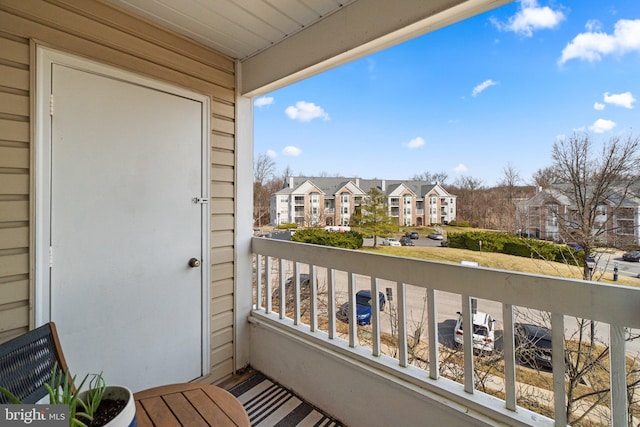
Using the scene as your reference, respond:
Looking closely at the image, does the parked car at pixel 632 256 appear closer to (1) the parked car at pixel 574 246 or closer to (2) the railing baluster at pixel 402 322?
(1) the parked car at pixel 574 246

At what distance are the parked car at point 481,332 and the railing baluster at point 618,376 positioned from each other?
0.49m

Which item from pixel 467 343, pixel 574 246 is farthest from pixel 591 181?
pixel 467 343

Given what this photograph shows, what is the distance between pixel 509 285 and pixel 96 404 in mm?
1525

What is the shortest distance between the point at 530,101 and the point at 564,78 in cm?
14

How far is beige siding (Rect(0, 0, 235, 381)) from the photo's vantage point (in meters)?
1.40

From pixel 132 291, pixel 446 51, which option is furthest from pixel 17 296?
pixel 446 51

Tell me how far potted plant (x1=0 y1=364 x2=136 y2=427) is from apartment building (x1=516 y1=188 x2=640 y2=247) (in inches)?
65.4

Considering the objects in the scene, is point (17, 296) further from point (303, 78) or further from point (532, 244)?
point (532, 244)

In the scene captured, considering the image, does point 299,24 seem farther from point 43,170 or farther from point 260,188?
point 43,170

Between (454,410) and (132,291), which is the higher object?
(132,291)

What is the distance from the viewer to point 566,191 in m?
1.29

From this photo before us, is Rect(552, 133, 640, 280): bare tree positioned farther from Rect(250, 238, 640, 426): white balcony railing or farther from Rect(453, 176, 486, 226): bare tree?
Rect(453, 176, 486, 226): bare tree

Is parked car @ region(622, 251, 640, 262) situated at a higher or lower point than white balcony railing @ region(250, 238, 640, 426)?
higher

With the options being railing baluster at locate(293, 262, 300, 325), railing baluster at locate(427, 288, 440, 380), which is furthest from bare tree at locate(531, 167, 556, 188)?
railing baluster at locate(293, 262, 300, 325)
